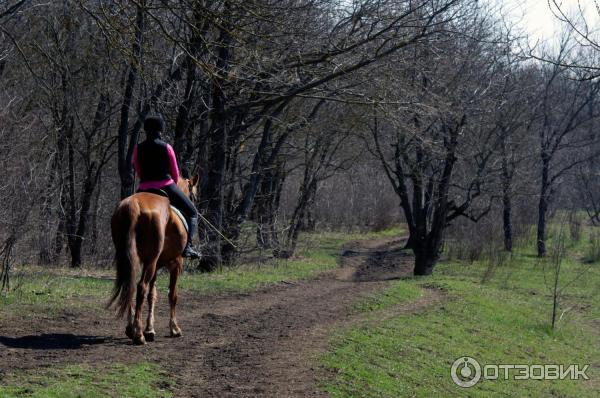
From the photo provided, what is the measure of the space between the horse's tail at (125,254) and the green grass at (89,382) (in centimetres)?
86

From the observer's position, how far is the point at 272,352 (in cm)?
930

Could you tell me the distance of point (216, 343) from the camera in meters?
9.50

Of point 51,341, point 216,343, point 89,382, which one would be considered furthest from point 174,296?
point 89,382

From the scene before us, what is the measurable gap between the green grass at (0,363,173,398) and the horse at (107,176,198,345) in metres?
0.95

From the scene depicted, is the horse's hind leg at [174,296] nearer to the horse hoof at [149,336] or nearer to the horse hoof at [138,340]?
the horse hoof at [149,336]

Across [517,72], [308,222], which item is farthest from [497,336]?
[308,222]

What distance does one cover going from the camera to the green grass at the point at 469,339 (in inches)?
375

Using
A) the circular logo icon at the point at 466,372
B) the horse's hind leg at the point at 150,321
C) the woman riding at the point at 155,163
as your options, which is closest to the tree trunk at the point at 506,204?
the circular logo icon at the point at 466,372

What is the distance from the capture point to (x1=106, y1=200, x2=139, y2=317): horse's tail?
8445mm

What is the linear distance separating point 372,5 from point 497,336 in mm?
7455

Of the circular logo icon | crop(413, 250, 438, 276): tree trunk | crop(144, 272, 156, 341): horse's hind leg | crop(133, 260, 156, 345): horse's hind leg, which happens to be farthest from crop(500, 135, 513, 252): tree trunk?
crop(133, 260, 156, 345): horse's hind leg

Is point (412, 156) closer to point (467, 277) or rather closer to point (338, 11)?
point (467, 277)

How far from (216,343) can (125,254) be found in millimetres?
1732

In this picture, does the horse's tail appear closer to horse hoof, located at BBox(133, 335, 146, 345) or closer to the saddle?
horse hoof, located at BBox(133, 335, 146, 345)
